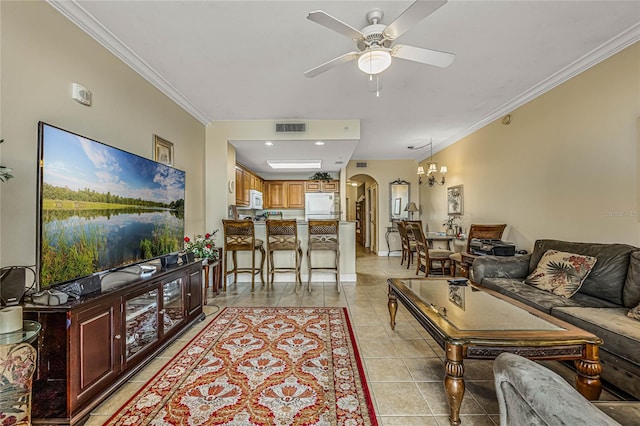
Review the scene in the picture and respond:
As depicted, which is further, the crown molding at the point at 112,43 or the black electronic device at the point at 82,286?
the crown molding at the point at 112,43

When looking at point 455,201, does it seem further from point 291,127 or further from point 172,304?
point 172,304

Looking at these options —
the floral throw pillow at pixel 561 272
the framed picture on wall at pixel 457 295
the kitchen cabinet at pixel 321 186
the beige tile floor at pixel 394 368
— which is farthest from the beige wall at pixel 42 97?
the kitchen cabinet at pixel 321 186

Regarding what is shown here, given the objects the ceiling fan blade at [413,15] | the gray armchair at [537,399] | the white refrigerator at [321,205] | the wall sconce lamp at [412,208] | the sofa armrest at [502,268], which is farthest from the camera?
the white refrigerator at [321,205]

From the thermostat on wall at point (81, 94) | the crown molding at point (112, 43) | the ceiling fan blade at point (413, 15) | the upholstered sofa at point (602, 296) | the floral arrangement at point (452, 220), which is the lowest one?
the upholstered sofa at point (602, 296)

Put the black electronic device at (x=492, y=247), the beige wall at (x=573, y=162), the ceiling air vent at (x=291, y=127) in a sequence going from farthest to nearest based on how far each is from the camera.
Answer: the ceiling air vent at (x=291, y=127), the black electronic device at (x=492, y=247), the beige wall at (x=573, y=162)

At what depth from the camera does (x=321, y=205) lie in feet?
23.7

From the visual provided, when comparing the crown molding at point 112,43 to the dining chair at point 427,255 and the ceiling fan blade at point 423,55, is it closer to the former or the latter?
the ceiling fan blade at point 423,55

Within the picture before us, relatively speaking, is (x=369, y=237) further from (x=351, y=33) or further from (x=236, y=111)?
(x=351, y=33)

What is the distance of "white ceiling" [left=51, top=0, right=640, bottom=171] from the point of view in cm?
204

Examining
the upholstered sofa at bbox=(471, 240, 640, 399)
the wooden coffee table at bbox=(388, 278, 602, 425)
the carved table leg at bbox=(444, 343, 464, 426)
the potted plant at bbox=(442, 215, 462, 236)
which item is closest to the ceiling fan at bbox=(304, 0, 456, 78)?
the wooden coffee table at bbox=(388, 278, 602, 425)

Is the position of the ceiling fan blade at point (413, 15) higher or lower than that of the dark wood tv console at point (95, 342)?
higher

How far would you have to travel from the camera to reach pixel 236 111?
4066 millimetres

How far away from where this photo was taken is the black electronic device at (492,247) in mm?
3520

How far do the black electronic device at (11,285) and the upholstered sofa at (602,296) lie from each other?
343 cm
